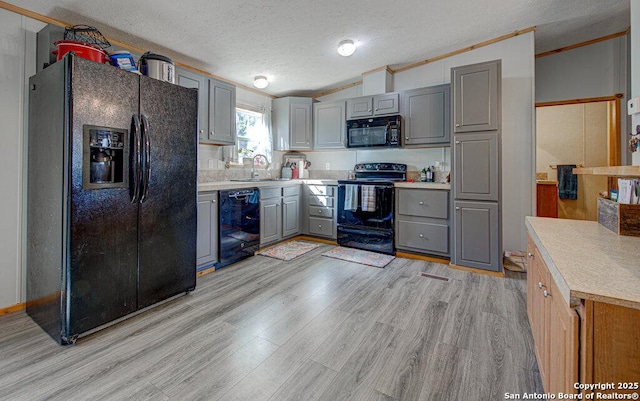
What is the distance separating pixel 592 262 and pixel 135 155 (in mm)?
2549

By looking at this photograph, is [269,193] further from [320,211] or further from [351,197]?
[351,197]

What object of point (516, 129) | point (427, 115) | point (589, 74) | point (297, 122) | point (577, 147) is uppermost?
point (589, 74)

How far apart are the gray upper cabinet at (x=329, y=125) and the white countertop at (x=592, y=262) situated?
3.20m

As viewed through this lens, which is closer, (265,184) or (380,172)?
(265,184)

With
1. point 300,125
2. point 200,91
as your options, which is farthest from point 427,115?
point 200,91

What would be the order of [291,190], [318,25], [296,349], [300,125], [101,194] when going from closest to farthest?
[296,349] → [101,194] → [318,25] → [291,190] → [300,125]

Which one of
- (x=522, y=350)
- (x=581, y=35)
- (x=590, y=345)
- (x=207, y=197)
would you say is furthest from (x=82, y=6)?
(x=581, y=35)

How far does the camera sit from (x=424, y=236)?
3.54 m

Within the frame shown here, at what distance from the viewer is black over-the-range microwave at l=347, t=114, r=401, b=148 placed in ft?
12.5

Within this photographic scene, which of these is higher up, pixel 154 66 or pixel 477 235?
pixel 154 66

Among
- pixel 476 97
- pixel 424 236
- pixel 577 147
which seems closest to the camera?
pixel 476 97

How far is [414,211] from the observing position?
3602mm

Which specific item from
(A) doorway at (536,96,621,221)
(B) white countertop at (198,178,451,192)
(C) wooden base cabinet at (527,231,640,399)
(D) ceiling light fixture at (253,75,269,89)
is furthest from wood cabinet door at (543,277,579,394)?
(A) doorway at (536,96,621,221)

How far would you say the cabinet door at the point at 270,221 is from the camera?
3.86m
